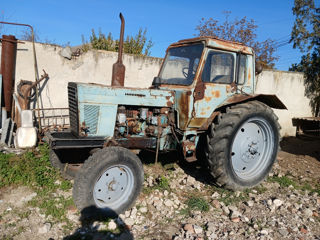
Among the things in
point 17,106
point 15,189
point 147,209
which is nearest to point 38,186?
point 15,189

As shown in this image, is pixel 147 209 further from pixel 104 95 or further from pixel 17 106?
pixel 17 106

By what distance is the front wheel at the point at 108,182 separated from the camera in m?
3.07

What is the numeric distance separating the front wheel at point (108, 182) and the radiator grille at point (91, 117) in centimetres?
45

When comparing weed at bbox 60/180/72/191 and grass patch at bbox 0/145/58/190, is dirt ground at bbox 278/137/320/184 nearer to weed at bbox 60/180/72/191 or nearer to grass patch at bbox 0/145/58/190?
weed at bbox 60/180/72/191

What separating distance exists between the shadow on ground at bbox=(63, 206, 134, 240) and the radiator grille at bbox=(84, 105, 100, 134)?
987 mm

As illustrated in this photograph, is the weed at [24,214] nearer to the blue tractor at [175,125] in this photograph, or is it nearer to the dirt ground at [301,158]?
the blue tractor at [175,125]

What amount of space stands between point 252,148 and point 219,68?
1371mm

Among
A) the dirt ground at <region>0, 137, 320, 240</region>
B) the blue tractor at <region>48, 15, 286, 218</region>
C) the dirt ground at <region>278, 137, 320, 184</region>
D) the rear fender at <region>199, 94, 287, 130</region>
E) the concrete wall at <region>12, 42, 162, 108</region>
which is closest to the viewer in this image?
the dirt ground at <region>0, 137, 320, 240</region>

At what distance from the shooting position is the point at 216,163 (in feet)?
12.7

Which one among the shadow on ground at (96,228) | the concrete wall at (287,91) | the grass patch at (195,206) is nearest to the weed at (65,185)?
the shadow on ground at (96,228)

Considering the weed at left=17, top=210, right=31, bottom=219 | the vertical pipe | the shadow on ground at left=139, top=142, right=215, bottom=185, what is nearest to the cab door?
the shadow on ground at left=139, top=142, right=215, bottom=185

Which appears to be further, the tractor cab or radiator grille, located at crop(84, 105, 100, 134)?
the tractor cab

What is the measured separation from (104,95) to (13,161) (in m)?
2.11

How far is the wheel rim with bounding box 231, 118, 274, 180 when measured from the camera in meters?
4.33
